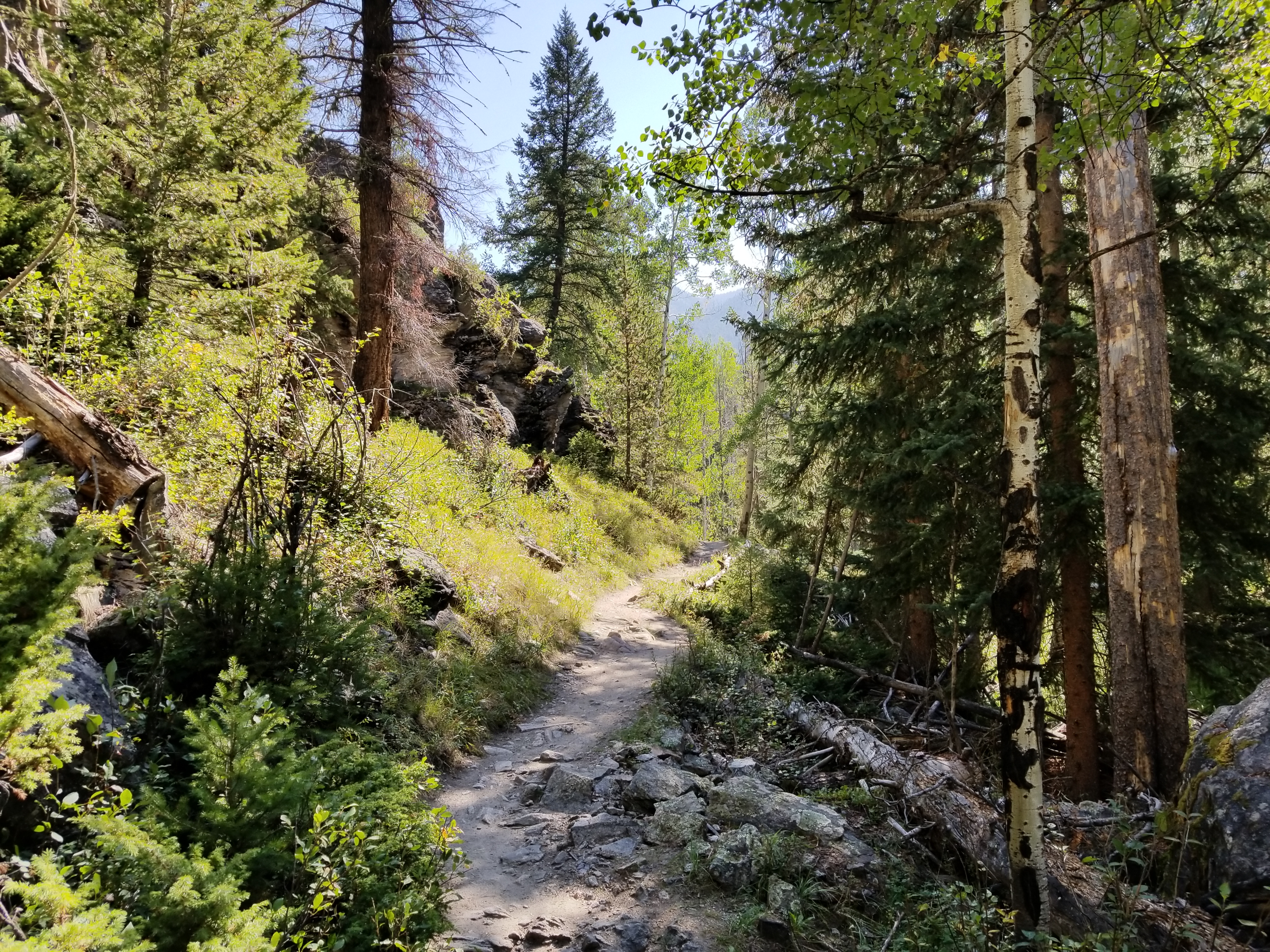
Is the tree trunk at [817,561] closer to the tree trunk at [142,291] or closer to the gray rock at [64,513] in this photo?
the gray rock at [64,513]

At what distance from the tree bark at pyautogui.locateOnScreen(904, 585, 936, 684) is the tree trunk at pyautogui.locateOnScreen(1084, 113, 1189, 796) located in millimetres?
3246

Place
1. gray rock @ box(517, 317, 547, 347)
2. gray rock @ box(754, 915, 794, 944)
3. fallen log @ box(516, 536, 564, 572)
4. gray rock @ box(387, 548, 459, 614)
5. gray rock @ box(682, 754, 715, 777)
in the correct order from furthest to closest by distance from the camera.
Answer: gray rock @ box(517, 317, 547, 347), fallen log @ box(516, 536, 564, 572), gray rock @ box(387, 548, 459, 614), gray rock @ box(682, 754, 715, 777), gray rock @ box(754, 915, 794, 944)

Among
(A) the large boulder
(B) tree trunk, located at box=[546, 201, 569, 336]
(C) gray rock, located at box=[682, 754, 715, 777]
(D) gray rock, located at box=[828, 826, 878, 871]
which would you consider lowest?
(C) gray rock, located at box=[682, 754, 715, 777]

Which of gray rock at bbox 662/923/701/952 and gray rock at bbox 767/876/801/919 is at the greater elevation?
gray rock at bbox 767/876/801/919

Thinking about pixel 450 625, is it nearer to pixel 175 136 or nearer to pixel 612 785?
pixel 612 785

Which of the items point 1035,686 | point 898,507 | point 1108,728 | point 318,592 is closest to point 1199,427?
point 898,507

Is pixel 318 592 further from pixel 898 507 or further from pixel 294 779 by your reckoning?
pixel 898 507

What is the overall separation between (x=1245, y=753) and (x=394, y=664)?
21.5ft

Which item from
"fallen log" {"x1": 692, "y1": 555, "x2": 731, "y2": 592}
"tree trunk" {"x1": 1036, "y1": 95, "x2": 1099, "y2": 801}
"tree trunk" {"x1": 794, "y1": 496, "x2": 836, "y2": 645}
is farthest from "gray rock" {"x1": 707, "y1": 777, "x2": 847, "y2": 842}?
"fallen log" {"x1": 692, "y1": 555, "x2": 731, "y2": 592}

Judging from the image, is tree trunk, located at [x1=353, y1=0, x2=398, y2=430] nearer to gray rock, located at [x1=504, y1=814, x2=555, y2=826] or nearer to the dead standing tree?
the dead standing tree

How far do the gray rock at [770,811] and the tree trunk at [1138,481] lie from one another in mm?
2906

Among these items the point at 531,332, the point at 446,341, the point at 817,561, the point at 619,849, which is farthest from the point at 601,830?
the point at 531,332

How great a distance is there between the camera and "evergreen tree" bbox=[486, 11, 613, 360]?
23.0 m

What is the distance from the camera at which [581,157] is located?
2281cm
